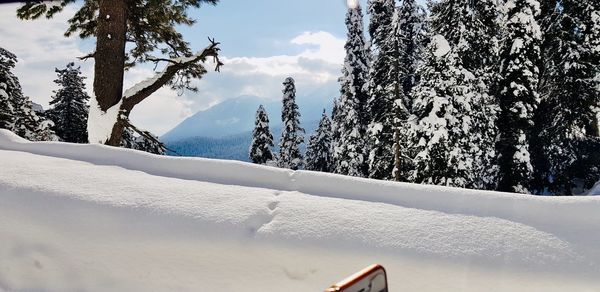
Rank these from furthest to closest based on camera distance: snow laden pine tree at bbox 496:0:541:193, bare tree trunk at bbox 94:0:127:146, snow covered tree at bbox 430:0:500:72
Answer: snow laden pine tree at bbox 496:0:541:193
snow covered tree at bbox 430:0:500:72
bare tree trunk at bbox 94:0:127:146

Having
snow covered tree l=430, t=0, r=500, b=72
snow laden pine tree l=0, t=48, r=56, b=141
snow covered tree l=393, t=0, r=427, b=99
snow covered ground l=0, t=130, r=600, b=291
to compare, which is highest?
snow covered tree l=393, t=0, r=427, b=99

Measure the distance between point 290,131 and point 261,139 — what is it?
137 inches

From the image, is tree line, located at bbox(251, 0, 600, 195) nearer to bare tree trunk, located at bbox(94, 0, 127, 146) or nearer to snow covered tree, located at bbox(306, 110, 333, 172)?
bare tree trunk, located at bbox(94, 0, 127, 146)

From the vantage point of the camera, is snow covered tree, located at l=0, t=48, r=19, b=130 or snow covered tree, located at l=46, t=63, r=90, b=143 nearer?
snow covered tree, located at l=0, t=48, r=19, b=130

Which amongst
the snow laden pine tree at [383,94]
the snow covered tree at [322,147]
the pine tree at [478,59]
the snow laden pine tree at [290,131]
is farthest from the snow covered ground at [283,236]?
the snow covered tree at [322,147]

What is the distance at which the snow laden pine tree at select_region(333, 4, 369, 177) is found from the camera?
105ft

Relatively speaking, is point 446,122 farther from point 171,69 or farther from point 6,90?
point 6,90

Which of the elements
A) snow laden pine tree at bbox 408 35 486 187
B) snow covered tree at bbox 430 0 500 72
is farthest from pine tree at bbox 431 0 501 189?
snow laden pine tree at bbox 408 35 486 187

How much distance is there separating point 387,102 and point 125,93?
1651 cm

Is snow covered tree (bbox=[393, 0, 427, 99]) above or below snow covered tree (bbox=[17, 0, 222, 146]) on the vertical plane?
above

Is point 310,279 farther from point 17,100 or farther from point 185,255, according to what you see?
point 17,100

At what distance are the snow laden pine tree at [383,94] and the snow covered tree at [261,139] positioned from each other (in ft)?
49.4

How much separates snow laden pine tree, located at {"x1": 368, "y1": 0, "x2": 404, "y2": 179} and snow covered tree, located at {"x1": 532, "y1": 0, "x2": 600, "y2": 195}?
7823mm

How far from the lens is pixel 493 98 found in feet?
74.5
